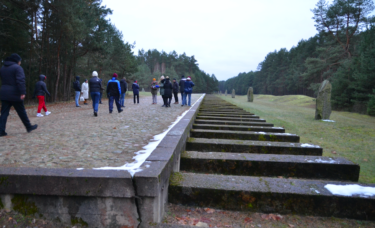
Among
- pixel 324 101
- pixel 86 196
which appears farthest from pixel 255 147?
pixel 324 101

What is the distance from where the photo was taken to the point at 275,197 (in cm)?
286

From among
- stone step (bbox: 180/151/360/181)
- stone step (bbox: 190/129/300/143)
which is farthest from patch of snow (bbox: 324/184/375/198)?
stone step (bbox: 190/129/300/143)

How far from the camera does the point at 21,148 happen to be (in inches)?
163

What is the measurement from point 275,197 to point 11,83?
6.00 meters

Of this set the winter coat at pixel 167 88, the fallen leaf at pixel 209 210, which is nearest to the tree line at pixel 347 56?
the winter coat at pixel 167 88

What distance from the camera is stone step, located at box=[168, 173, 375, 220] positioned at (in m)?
2.77

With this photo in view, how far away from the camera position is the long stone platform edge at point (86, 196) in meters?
2.44

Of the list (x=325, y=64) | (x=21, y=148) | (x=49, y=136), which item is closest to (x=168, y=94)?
(x=49, y=136)

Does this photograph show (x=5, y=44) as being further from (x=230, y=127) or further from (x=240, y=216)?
(x=240, y=216)

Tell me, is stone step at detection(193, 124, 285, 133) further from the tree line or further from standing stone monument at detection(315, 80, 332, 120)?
the tree line

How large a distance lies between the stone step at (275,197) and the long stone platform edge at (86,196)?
0.58 meters

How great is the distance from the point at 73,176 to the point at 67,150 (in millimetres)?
1679

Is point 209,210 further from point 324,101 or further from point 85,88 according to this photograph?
point 85,88

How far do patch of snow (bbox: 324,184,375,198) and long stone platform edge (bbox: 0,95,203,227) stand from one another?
217 centimetres
